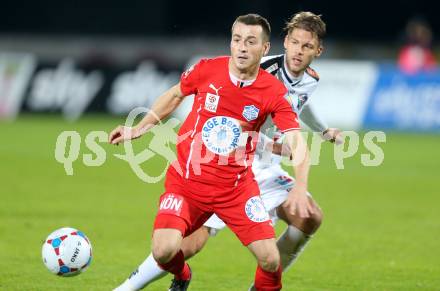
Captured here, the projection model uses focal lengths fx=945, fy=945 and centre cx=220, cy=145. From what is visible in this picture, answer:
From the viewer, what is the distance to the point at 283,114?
6344 millimetres

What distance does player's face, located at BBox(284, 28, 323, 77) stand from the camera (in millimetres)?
6855

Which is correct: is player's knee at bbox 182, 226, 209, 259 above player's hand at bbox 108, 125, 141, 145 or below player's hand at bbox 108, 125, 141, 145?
below

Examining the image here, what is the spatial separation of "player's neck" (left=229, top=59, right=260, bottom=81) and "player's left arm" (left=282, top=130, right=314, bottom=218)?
0.47 m

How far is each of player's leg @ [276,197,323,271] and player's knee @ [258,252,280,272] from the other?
87 cm

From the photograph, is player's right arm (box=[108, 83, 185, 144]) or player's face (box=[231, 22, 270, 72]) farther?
player's right arm (box=[108, 83, 185, 144])

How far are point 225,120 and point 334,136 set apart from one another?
1082 mm

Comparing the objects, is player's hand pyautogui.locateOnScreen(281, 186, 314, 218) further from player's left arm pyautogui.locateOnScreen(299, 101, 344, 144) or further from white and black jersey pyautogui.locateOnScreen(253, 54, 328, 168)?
player's left arm pyautogui.locateOnScreen(299, 101, 344, 144)

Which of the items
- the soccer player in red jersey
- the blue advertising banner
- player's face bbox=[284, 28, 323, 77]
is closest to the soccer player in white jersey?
player's face bbox=[284, 28, 323, 77]

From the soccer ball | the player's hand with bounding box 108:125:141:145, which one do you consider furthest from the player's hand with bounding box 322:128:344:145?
the soccer ball

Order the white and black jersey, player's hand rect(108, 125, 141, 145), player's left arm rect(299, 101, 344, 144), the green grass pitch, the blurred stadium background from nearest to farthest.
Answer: player's hand rect(108, 125, 141, 145) → the white and black jersey → player's left arm rect(299, 101, 344, 144) → the green grass pitch → the blurred stadium background

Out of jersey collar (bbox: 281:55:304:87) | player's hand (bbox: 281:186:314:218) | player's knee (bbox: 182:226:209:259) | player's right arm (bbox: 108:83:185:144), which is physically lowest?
player's knee (bbox: 182:226:209:259)

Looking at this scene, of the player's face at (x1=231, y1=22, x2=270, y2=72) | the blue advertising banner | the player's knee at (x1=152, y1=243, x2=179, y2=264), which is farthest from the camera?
→ the blue advertising banner

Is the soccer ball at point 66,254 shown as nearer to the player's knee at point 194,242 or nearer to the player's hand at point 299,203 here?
the player's knee at point 194,242

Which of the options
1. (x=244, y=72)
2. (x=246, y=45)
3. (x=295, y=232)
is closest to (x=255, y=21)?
(x=246, y=45)
